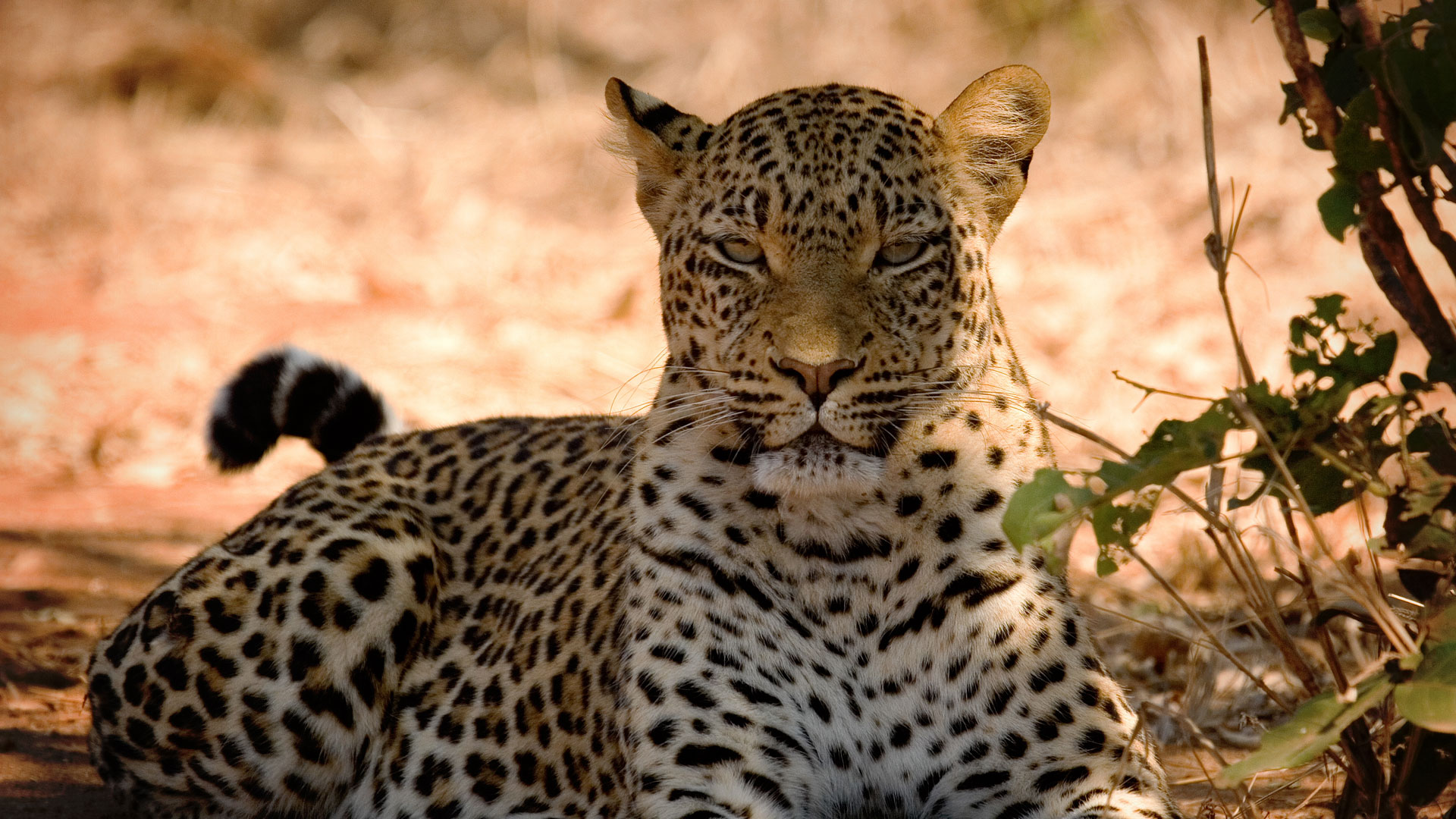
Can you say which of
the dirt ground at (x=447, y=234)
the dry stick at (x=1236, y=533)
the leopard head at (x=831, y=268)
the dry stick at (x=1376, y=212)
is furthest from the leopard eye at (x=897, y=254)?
the dirt ground at (x=447, y=234)

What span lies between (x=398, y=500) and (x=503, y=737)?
1.00m

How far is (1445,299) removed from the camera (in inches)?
357

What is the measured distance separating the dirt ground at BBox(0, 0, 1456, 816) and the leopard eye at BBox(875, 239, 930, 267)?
2233mm

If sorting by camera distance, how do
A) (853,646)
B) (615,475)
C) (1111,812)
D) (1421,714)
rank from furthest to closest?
(615,475) → (853,646) → (1111,812) → (1421,714)

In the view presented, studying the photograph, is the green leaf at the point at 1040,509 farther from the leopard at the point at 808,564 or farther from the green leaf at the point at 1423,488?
the leopard at the point at 808,564

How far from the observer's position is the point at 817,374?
369 centimetres

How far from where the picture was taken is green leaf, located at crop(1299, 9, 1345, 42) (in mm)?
3107

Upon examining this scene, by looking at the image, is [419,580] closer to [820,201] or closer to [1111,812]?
[820,201]

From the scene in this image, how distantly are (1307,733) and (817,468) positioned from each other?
4.45 feet

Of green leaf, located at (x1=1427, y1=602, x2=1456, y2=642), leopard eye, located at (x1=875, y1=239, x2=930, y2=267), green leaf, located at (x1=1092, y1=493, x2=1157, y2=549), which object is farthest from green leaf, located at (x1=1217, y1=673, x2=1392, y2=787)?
leopard eye, located at (x1=875, y1=239, x2=930, y2=267)

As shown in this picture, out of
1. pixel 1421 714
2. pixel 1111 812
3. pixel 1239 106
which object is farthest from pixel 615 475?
pixel 1239 106

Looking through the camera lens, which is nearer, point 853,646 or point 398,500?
point 853,646

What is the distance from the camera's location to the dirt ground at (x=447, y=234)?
839 centimetres

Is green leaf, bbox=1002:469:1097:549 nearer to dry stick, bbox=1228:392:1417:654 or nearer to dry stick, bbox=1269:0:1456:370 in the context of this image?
dry stick, bbox=1228:392:1417:654
